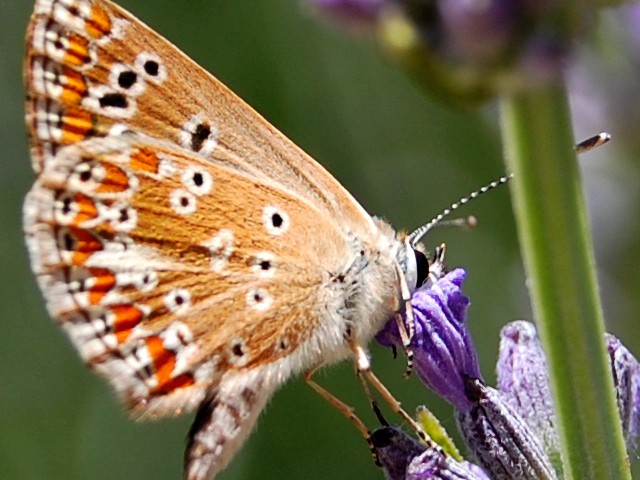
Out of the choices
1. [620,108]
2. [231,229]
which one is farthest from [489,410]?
[620,108]

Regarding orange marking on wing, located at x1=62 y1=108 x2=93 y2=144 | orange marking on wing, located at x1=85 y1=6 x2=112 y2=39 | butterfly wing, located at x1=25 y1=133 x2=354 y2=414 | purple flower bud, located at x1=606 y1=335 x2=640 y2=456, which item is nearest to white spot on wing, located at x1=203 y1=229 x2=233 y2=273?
butterfly wing, located at x1=25 y1=133 x2=354 y2=414

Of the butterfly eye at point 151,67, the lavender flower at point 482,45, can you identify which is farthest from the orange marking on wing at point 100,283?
the lavender flower at point 482,45

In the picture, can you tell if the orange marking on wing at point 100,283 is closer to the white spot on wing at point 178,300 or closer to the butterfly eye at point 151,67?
the white spot on wing at point 178,300

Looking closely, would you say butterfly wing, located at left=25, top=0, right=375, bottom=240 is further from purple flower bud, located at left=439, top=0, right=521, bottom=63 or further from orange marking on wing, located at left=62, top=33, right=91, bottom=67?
purple flower bud, located at left=439, top=0, right=521, bottom=63

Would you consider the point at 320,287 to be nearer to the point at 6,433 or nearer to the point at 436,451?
the point at 436,451

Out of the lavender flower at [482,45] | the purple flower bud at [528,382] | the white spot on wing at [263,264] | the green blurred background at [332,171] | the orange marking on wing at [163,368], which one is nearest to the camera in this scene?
the lavender flower at [482,45]

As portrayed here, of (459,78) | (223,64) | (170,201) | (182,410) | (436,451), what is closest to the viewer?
(459,78)
